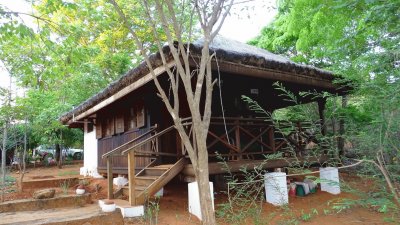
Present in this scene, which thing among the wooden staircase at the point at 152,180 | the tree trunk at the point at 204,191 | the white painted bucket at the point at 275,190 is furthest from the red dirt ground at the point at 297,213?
the tree trunk at the point at 204,191

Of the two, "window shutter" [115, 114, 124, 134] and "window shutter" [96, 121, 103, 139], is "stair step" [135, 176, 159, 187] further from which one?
"window shutter" [96, 121, 103, 139]

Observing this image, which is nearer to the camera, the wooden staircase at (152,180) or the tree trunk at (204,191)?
the tree trunk at (204,191)

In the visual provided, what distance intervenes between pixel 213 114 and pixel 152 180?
2.53m

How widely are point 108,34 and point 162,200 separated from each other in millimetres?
12746

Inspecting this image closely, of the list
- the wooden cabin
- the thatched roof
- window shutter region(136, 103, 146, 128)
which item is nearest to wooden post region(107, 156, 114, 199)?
the wooden cabin

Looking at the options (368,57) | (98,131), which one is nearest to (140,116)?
(98,131)

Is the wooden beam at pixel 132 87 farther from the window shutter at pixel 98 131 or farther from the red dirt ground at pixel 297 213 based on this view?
the red dirt ground at pixel 297 213

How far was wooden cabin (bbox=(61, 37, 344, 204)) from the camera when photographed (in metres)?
5.52

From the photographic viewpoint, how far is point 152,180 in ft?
20.3

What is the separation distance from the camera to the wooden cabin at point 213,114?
5.52 meters

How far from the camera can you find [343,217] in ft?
17.3

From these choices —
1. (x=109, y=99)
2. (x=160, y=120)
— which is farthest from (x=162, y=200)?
(x=109, y=99)

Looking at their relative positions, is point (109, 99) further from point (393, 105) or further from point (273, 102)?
point (393, 105)

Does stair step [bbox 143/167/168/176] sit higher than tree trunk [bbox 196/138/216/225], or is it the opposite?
tree trunk [bbox 196/138/216/225]
